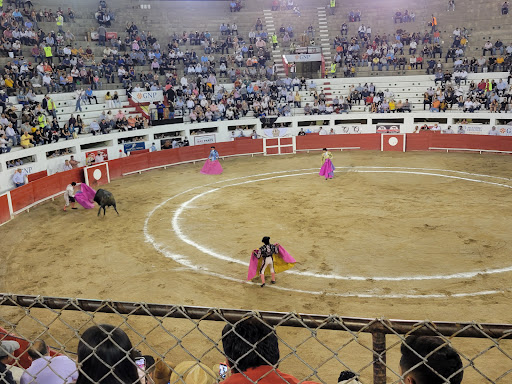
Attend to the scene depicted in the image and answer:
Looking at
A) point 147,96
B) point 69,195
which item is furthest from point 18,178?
point 147,96

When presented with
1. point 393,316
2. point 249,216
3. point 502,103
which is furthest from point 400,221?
point 502,103

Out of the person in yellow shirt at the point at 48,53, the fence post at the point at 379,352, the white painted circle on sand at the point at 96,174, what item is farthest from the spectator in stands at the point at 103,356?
the person in yellow shirt at the point at 48,53

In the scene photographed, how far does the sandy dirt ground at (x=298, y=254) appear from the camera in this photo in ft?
30.7

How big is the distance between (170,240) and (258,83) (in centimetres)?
2219

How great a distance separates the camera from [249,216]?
54.5ft

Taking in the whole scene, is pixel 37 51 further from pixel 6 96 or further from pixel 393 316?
pixel 393 316

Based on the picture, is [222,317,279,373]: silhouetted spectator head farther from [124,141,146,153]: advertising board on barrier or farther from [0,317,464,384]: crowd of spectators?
[124,141,146,153]: advertising board on barrier

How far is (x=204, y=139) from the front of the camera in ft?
97.1

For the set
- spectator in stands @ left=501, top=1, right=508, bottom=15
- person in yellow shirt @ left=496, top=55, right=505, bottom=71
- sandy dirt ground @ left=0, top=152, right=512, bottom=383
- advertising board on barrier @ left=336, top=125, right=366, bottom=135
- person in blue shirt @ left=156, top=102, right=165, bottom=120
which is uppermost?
spectator in stands @ left=501, top=1, right=508, bottom=15

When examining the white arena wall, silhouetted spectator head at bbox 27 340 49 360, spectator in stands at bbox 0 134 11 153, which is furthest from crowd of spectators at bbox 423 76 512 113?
silhouetted spectator head at bbox 27 340 49 360

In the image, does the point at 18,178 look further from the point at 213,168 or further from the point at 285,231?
the point at 285,231

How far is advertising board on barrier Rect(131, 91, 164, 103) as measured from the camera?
98.6 feet

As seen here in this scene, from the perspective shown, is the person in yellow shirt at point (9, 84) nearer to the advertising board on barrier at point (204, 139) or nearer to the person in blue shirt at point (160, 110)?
the person in blue shirt at point (160, 110)

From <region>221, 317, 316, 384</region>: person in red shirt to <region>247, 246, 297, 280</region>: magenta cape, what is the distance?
8.42 meters
